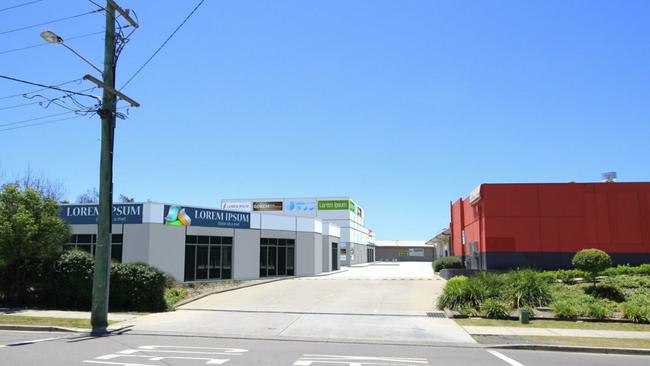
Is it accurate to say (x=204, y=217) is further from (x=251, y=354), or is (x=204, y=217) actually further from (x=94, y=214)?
(x=251, y=354)

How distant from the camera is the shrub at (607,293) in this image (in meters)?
19.0

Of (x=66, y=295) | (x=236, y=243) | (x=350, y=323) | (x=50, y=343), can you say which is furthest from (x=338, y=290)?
(x=50, y=343)

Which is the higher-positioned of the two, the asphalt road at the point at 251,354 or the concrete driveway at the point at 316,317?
the asphalt road at the point at 251,354

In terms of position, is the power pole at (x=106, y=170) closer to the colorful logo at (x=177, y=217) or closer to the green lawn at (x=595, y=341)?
the green lawn at (x=595, y=341)

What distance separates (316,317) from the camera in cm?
1700

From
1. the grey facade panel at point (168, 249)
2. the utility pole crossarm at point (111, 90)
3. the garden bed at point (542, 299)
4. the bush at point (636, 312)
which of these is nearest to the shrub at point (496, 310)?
the garden bed at point (542, 299)

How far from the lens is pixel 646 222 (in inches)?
1113

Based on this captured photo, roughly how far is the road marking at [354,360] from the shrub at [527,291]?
9.00 meters

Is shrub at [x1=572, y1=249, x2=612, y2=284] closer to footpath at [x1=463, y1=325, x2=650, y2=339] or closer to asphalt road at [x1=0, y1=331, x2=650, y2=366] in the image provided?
footpath at [x1=463, y1=325, x2=650, y2=339]

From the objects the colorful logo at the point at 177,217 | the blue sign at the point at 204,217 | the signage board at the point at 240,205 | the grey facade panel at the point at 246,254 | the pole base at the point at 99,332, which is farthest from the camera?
the signage board at the point at 240,205

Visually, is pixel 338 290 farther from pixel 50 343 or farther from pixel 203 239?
pixel 50 343

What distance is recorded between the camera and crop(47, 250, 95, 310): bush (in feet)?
60.2

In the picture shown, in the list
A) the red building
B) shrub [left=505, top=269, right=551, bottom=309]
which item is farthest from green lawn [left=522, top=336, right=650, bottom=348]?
the red building

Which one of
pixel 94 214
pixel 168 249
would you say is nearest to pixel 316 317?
pixel 168 249
